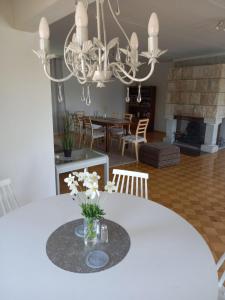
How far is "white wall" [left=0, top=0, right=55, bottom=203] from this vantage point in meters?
2.11

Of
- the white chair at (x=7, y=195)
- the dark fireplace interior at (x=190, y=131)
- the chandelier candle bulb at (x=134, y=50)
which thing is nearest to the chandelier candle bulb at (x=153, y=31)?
the chandelier candle bulb at (x=134, y=50)

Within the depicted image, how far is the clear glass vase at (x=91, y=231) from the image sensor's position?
116cm

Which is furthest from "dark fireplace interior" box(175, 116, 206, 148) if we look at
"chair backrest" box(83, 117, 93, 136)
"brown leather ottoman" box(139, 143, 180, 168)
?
"chair backrest" box(83, 117, 93, 136)

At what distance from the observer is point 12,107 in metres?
2.20

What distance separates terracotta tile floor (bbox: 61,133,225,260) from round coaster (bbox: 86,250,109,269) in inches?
55.7

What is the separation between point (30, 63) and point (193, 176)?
124 inches

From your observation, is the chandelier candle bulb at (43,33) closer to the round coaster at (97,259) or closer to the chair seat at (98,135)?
the round coaster at (97,259)

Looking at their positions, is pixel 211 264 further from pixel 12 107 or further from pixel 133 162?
pixel 133 162

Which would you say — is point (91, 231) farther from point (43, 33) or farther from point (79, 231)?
point (43, 33)

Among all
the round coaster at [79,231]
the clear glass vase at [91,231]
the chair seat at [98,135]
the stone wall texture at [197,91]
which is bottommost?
the chair seat at [98,135]

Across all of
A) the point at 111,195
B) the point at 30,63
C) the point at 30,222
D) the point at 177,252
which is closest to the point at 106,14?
the point at 30,63

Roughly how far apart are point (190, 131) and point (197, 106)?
0.74 metres

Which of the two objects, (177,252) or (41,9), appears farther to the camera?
(41,9)

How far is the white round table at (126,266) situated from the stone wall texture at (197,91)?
4651 millimetres
